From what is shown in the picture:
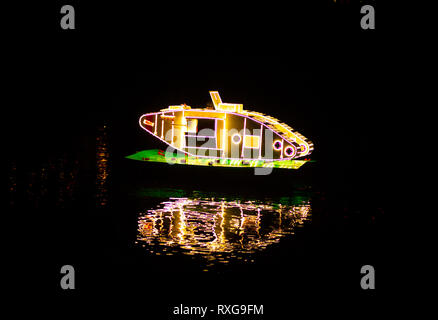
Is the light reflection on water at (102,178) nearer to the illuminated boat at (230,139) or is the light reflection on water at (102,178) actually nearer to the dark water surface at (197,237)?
the dark water surface at (197,237)

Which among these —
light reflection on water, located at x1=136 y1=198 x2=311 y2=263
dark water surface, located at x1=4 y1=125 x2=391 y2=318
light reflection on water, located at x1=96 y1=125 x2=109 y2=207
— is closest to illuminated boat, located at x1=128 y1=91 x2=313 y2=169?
dark water surface, located at x1=4 y1=125 x2=391 y2=318

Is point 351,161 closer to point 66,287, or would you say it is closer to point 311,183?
point 311,183

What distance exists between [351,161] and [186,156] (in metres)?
19.0

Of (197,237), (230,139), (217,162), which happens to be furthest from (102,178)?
(197,237)

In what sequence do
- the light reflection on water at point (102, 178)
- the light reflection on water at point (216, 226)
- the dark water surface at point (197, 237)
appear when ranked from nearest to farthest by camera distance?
the dark water surface at point (197, 237) → the light reflection on water at point (216, 226) → the light reflection on water at point (102, 178)

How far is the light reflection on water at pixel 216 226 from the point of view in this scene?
11836mm

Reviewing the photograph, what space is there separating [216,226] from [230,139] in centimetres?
783

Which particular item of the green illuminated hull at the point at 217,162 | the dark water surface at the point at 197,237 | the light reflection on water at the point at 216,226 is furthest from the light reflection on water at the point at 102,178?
the light reflection on water at the point at 216,226

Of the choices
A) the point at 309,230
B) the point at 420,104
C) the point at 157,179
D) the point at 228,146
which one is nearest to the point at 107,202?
the point at 157,179

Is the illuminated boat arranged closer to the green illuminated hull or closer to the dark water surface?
the green illuminated hull

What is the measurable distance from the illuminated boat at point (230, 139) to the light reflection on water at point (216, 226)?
10.7 ft

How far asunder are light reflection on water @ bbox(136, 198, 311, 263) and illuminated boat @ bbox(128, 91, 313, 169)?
326 centimetres

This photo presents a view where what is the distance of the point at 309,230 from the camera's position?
1444 centimetres

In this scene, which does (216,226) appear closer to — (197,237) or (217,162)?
(197,237)
